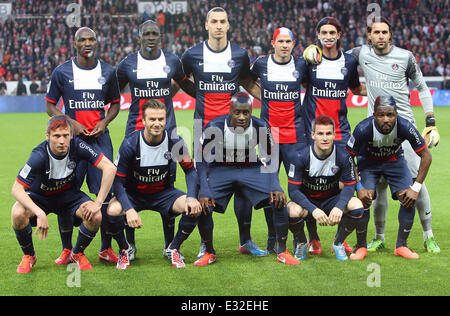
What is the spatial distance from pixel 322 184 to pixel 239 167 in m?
0.83

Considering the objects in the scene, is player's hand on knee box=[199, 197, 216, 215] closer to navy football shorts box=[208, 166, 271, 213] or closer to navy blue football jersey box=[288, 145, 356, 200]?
navy football shorts box=[208, 166, 271, 213]

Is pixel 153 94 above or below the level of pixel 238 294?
above

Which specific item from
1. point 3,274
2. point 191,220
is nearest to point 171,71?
point 191,220

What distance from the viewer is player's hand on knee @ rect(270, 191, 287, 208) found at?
6.04 metres

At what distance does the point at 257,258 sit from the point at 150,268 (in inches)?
41.8

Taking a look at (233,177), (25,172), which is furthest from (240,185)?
(25,172)

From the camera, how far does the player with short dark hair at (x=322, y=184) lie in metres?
6.06

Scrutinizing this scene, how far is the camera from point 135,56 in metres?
6.81

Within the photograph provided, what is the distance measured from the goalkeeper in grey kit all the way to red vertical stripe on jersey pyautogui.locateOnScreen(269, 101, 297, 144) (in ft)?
1.78

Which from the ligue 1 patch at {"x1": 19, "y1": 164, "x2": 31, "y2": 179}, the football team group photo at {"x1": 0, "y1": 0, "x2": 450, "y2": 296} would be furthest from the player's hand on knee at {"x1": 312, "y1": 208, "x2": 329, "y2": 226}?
the ligue 1 patch at {"x1": 19, "y1": 164, "x2": 31, "y2": 179}

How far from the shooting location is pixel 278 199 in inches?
238

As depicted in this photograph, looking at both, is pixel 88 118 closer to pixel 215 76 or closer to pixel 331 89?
→ pixel 215 76

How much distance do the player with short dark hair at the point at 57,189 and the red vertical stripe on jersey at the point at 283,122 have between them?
1844 millimetres
